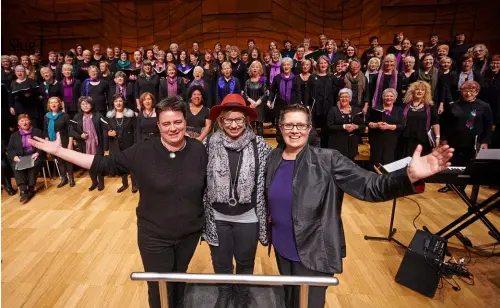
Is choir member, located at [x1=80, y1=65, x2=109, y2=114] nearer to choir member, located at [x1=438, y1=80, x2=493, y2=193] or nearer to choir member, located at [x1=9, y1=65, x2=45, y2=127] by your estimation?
choir member, located at [x1=9, y1=65, x2=45, y2=127]

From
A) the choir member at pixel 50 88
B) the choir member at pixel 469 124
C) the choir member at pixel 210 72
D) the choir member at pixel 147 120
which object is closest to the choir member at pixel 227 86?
the choir member at pixel 210 72

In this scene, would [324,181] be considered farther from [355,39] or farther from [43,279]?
[355,39]

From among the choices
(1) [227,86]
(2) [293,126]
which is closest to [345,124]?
(1) [227,86]

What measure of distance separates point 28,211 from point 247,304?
340cm

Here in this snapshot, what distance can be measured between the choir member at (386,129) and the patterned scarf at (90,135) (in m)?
3.66

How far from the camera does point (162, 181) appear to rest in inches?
67.2

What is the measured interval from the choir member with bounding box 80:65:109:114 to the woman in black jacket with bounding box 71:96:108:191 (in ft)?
2.61

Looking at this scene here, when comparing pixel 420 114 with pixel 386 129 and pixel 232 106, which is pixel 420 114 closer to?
pixel 386 129

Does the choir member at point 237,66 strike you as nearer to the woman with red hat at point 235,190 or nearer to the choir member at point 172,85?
the choir member at point 172,85

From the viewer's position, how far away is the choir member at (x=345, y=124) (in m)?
4.12

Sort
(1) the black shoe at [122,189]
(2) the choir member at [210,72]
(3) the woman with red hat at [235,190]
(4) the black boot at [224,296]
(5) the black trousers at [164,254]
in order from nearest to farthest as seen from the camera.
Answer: (5) the black trousers at [164,254] → (3) the woman with red hat at [235,190] → (4) the black boot at [224,296] → (1) the black shoe at [122,189] → (2) the choir member at [210,72]

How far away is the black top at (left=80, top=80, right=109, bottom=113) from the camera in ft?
17.6

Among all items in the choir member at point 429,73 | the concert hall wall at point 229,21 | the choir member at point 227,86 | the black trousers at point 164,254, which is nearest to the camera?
the black trousers at point 164,254

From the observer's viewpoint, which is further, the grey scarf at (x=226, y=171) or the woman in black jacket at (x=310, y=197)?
the grey scarf at (x=226, y=171)
